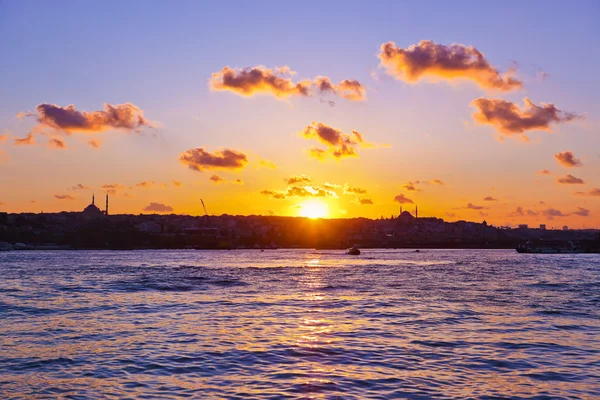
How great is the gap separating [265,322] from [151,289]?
26.1 m

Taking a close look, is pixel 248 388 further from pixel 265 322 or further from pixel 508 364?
pixel 265 322

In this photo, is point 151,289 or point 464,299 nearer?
A: point 464,299

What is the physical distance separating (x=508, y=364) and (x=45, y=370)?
16.1 meters

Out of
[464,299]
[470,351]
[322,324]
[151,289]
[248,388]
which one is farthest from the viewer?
[151,289]

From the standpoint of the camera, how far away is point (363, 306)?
129 feet

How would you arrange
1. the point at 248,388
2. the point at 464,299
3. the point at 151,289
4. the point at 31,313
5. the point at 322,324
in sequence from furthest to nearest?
1. the point at 151,289
2. the point at 464,299
3. the point at 31,313
4. the point at 322,324
5. the point at 248,388

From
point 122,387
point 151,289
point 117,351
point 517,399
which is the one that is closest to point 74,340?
point 117,351

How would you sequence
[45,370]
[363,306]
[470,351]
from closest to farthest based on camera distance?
[45,370] → [470,351] → [363,306]

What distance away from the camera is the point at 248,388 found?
17.1 metres

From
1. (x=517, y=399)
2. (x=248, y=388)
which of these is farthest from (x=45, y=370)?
(x=517, y=399)

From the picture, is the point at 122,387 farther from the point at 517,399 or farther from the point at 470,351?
the point at 470,351

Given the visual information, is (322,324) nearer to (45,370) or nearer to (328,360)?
(328,360)

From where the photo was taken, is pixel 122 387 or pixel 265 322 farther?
pixel 265 322

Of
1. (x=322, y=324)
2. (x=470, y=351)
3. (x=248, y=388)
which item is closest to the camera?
(x=248, y=388)
